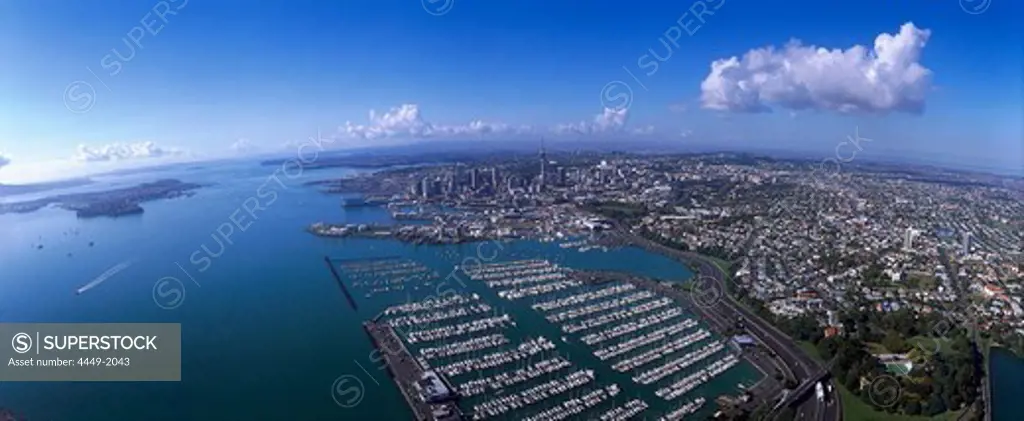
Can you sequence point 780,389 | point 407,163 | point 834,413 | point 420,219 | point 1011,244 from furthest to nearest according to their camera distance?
point 407,163 < point 420,219 < point 1011,244 < point 780,389 < point 834,413

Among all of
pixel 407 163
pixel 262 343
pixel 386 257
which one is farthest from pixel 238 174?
pixel 262 343

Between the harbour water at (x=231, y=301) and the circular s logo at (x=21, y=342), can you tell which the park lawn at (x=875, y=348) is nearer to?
the harbour water at (x=231, y=301)

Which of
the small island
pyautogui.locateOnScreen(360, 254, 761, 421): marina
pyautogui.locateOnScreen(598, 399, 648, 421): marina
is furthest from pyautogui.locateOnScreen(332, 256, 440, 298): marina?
the small island

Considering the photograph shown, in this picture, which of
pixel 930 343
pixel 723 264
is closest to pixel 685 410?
pixel 930 343

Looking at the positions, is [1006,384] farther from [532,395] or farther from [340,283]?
[340,283]

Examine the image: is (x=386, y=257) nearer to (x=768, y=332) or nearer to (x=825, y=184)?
(x=768, y=332)

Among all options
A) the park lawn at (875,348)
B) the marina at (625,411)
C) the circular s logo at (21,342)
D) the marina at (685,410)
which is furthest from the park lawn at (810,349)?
the circular s logo at (21,342)
